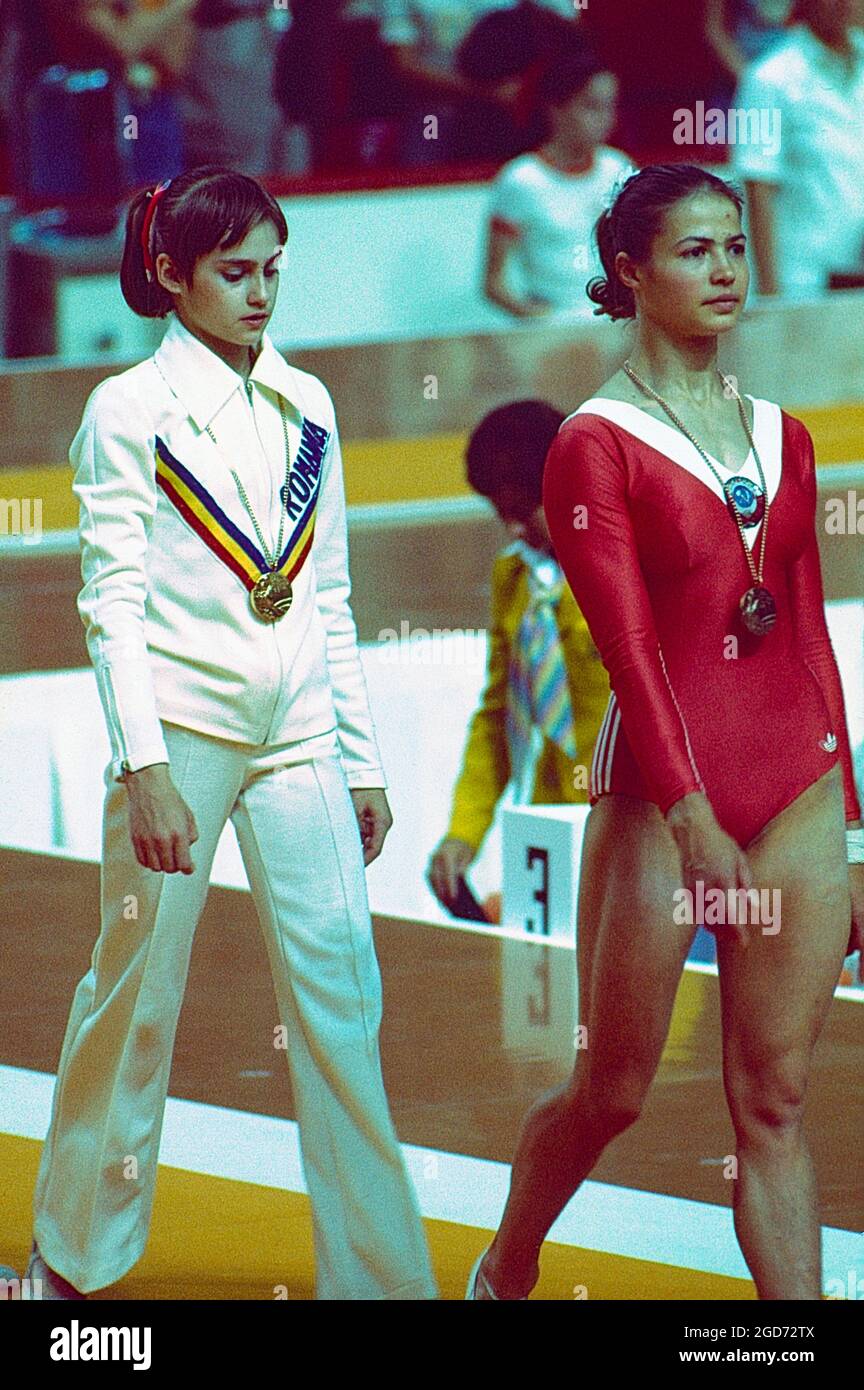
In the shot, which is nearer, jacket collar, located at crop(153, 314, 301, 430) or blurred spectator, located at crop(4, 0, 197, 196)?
jacket collar, located at crop(153, 314, 301, 430)

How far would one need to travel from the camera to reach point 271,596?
432 cm

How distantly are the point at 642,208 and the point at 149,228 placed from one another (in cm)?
73

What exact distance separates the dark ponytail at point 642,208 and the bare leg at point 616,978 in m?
0.76

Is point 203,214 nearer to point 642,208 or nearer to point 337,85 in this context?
point 642,208

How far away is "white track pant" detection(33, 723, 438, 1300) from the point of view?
433 cm

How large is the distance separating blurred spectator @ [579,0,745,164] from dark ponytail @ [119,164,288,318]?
43.5ft

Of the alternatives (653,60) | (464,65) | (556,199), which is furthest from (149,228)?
(653,60)

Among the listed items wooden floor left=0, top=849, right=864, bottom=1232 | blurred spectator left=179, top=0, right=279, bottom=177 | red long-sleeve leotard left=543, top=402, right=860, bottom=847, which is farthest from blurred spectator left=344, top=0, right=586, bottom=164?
red long-sleeve leotard left=543, top=402, right=860, bottom=847

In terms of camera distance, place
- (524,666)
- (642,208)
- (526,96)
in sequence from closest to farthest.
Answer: (642,208)
(524,666)
(526,96)

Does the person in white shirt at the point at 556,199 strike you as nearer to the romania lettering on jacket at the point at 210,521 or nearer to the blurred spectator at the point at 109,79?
the blurred spectator at the point at 109,79

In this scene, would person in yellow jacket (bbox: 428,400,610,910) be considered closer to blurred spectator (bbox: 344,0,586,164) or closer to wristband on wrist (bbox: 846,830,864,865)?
wristband on wrist (bbox: 846,830,864,865)

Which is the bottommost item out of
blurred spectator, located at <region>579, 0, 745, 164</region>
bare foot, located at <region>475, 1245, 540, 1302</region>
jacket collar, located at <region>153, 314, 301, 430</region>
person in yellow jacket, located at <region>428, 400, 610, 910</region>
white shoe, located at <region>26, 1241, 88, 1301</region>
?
bare foot, located at <region>475, 1245, 540, 1302</region>

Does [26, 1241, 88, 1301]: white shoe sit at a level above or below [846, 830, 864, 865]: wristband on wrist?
below
